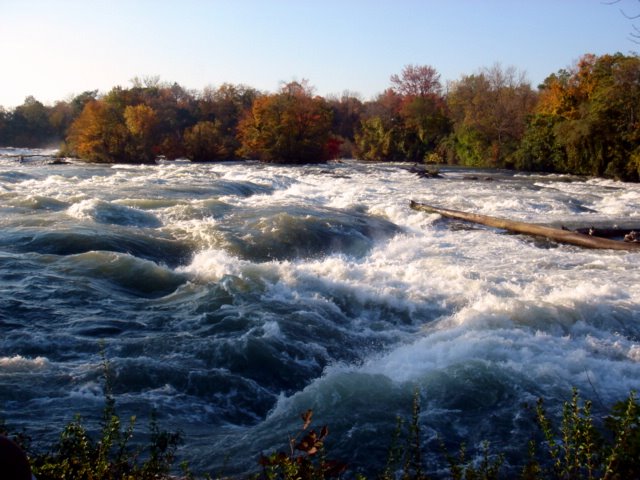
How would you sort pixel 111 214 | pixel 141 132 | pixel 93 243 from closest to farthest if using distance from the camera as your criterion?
pixel 93 243 < pixel 111 214 < pixel 141 132

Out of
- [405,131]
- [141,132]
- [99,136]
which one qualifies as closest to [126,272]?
[99,136]

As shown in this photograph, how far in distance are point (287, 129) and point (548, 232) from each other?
105 ft

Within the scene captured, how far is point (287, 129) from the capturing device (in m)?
43.8

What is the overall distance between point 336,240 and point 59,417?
8704 mm

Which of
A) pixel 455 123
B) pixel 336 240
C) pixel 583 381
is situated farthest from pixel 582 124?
pixel 583 381

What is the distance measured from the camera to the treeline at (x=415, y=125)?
1244 inches

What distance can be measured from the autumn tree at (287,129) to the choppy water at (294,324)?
28698 mm

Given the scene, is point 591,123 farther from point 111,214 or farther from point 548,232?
point 111,214

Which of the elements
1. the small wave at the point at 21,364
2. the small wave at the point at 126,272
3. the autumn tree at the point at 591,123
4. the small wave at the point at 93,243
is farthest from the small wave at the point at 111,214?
the autumn tree at the point at 591,123

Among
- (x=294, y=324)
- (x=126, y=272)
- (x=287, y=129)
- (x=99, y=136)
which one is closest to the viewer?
(x=294, y=324)

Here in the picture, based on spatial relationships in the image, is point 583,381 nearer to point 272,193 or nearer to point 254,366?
point 254,366

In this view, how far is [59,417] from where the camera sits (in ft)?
17.3

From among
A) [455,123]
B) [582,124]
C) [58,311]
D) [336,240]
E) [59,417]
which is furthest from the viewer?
[455,123]

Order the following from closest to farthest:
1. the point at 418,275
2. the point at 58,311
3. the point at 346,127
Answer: the point at 58,311 < the point at 418,275 < the point at 346,127
